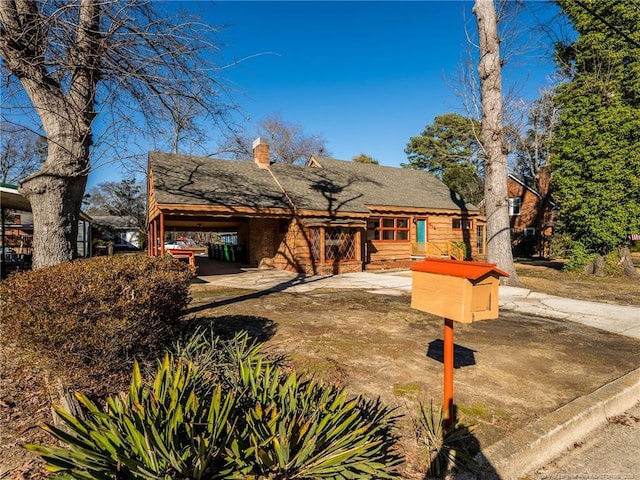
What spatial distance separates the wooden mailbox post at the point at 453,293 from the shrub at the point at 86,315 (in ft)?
8.12

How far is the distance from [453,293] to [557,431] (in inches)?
56.2

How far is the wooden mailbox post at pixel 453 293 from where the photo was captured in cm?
254

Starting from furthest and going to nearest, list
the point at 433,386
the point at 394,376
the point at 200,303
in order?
the point at 200,303
the point at 394,376
the point at 433,386

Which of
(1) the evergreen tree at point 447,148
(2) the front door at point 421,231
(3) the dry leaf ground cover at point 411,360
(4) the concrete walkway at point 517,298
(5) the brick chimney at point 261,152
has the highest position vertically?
(1) the evergreen tree at point 447,148

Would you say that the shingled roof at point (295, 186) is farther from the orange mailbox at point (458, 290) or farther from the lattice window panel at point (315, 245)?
the orange mailbox at point (458, 290)

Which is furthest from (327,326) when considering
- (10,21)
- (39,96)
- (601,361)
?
(10,21)

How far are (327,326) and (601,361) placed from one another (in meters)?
3.75

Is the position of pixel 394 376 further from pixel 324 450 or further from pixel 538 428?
pixel 324 450

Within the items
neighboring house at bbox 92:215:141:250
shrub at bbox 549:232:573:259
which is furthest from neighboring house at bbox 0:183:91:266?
shrub at bbox 549:232:573:259

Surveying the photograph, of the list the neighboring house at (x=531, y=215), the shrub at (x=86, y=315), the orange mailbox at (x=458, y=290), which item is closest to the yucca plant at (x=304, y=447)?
the orange mailbox at (x=458, y=290)

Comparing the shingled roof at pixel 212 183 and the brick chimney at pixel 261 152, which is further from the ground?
the brick chimney at pixel 261 152

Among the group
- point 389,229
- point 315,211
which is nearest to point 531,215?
point 389,229

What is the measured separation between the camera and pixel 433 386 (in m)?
3.58

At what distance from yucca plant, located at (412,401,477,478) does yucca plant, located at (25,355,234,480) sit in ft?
4.57
